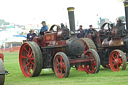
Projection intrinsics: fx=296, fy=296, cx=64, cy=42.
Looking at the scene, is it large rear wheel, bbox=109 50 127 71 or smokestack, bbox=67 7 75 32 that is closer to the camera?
large rear wheel, bbox=109 50 127 71

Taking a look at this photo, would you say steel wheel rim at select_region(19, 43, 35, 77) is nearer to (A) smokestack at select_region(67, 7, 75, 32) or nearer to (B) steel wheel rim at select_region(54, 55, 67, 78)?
(B) steel wheel rim at select_region(54, 55, 67, 78)

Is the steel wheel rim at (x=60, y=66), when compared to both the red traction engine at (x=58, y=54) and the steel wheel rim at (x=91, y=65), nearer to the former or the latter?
the red traction engine at (x=58, y=54)

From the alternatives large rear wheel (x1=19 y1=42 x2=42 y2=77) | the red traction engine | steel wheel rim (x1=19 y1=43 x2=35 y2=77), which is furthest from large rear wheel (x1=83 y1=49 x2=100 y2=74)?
steel wheel rim (x1=19 y1=43 x2=35 y2=77)

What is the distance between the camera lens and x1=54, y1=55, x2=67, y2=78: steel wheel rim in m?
7.81

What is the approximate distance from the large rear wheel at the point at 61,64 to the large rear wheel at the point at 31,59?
56 centimetres

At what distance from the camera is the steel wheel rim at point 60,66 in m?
7.81

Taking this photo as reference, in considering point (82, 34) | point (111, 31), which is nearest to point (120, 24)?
point (111, 31)

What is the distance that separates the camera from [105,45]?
1030cm

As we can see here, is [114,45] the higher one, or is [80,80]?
[114,45]

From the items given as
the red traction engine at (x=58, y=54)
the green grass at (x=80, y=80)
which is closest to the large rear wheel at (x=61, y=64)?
the red traction engine at (x=58, y=54)

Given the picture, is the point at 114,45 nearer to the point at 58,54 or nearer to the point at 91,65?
the point at 91,65

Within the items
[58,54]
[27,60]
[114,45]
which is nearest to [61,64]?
[58,54]

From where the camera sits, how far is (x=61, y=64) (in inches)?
310

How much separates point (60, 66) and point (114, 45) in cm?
264
